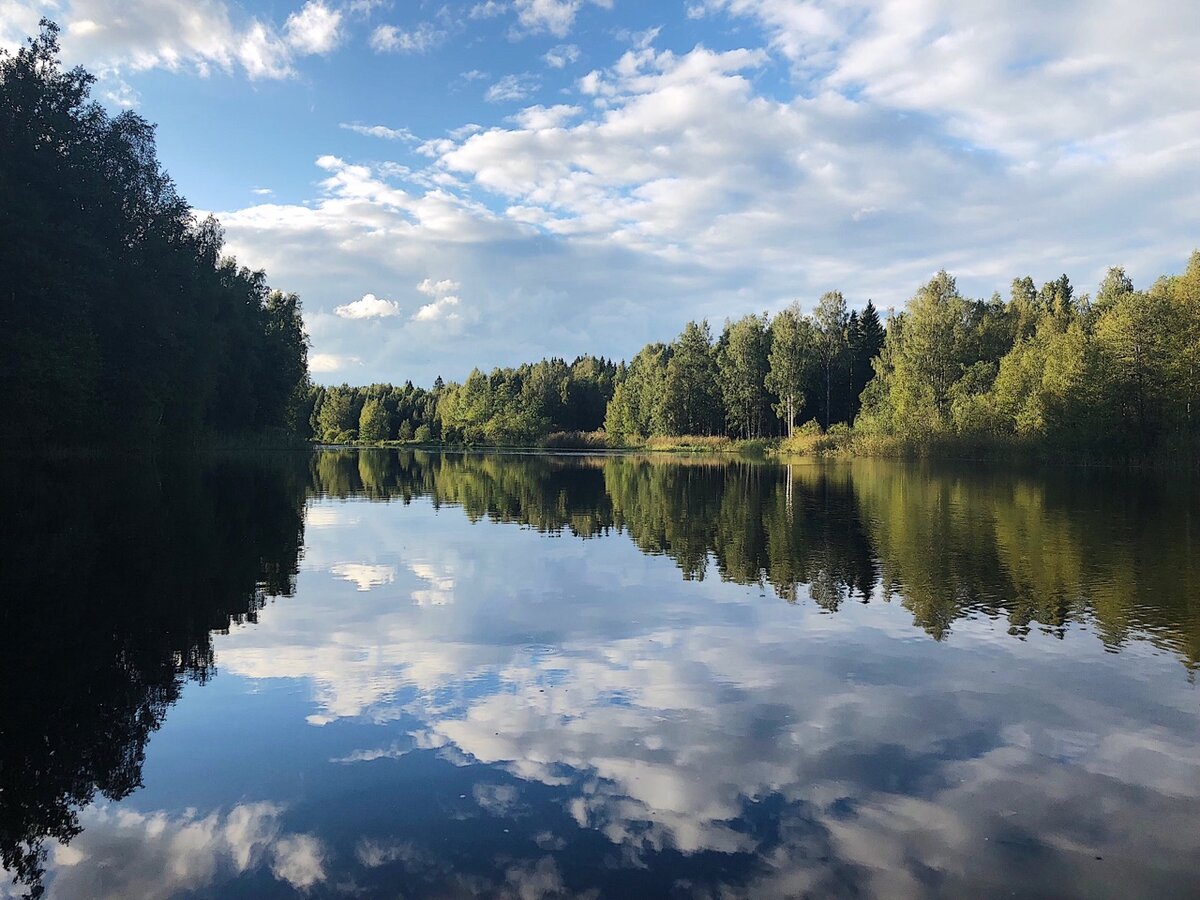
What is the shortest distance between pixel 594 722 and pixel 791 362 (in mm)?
96910

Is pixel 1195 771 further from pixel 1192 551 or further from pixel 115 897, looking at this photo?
pixel 1192 551

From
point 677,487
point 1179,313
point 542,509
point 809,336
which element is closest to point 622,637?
point 542,509

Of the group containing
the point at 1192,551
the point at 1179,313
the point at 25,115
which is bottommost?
the point at 1192,551

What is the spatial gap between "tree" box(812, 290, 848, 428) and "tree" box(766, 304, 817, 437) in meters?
4.06

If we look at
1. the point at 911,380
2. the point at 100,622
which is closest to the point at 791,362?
the point at 911,380

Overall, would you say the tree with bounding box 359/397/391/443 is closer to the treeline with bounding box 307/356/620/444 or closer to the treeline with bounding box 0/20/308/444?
the treeline with bounding box 307/356/620/444

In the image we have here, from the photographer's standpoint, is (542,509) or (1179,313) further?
(1179,313)

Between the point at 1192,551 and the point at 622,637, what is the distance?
1487 cm

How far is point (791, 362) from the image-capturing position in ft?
330

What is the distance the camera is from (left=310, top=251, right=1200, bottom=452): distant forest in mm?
57094

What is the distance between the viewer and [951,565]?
660 inches

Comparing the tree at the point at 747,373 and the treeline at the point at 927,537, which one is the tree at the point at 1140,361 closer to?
the treeline at the point at 927,537

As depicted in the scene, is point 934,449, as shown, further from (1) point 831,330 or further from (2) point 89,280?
(2) point 89,280

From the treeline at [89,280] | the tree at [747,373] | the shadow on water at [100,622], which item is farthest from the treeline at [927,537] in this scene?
the tree at [747,373]
